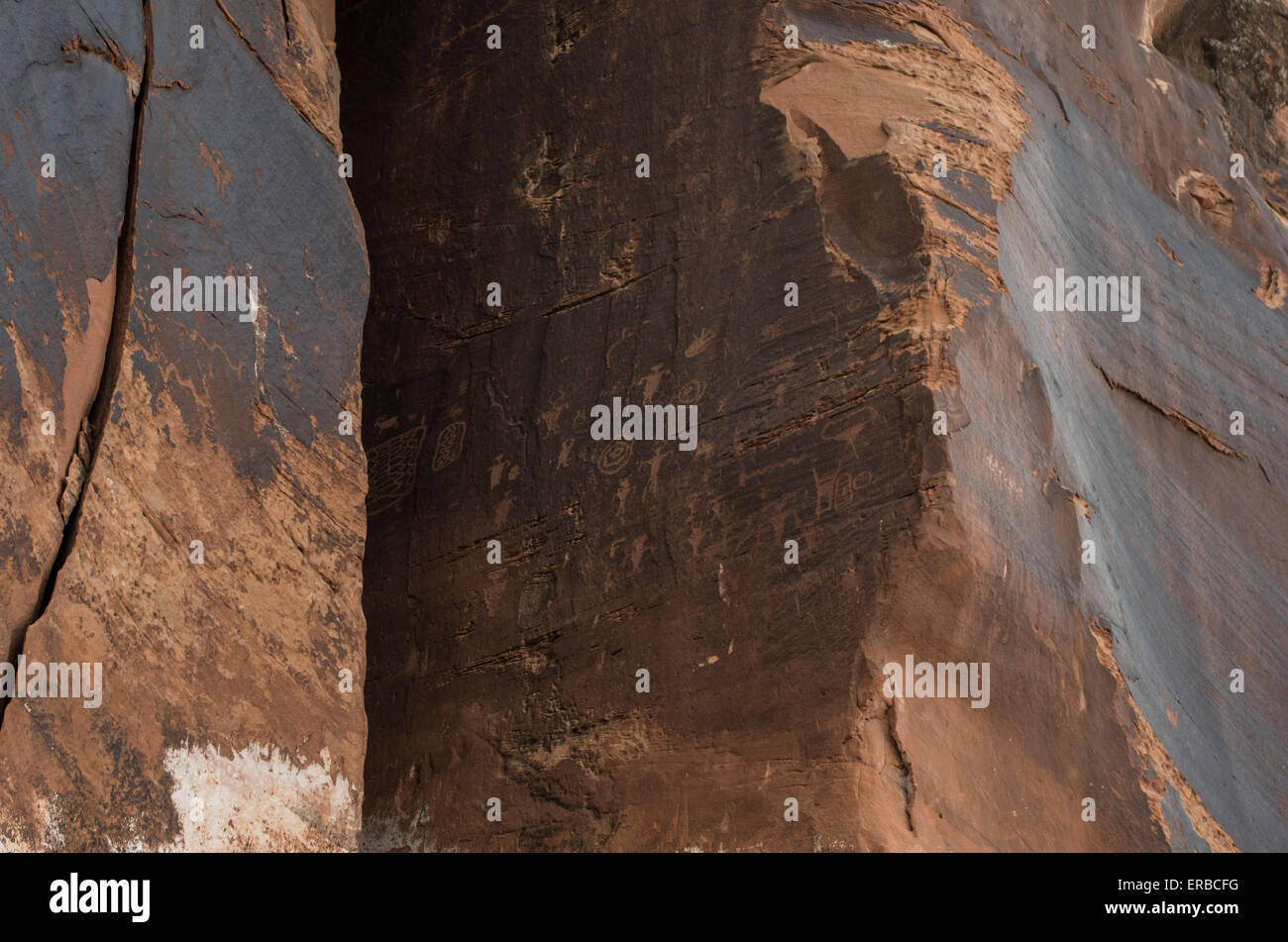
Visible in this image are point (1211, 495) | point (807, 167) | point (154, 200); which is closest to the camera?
point (154, 200)

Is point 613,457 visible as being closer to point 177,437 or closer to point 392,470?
point 392,470

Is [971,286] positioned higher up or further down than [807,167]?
further down

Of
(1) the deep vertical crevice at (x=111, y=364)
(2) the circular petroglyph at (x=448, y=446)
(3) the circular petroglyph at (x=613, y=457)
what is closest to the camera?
(1) the deep vertical crevice at (x=111, y=364)

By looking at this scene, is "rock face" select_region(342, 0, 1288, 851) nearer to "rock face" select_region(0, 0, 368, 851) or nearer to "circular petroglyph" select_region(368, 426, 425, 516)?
"circular petroglyph" select_region(368, 426, 425, 516)

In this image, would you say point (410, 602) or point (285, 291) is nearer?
point (285, 291)

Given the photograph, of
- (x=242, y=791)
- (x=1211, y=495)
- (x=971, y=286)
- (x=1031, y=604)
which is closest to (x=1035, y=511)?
(x=1031, y=604)

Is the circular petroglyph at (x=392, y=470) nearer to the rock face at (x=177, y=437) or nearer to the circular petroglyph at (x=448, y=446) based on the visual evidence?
the circular petroglyph at (x=448, y=446)

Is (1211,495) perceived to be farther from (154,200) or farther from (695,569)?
(154,200)

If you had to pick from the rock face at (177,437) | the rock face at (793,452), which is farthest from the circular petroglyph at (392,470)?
the rock face at (177,437)
